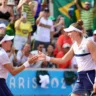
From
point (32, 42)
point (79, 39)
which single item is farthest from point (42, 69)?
point (79, 39)

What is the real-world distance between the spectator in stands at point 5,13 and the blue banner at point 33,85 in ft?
5.39

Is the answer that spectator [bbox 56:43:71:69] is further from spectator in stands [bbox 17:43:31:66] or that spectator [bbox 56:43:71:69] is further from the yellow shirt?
the yellow shirt

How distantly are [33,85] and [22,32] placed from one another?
1582 millimetres

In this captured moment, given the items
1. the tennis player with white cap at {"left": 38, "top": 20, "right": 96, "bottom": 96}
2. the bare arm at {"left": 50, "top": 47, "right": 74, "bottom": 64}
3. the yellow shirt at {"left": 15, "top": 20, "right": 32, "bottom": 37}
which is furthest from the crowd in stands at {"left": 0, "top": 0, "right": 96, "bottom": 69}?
the tennis player with white cap at {"left": 38, "top": 20, "right": 96, "bottom": 96}

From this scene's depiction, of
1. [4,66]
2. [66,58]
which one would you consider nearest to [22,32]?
[66,58]

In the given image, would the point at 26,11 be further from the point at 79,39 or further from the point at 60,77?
the point at 79,39

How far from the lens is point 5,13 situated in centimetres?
1338

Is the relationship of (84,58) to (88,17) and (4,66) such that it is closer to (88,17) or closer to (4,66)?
(4,66)

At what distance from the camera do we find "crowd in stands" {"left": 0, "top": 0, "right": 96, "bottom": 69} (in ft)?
43.5

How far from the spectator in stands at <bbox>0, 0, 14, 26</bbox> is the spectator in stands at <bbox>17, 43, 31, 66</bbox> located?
3.11 feet

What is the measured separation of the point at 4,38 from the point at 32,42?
5282 millimetres

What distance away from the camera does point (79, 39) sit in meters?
9.03

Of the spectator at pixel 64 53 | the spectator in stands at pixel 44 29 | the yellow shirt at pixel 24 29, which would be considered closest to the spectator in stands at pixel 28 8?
the spectator in stands at pixel 44 29

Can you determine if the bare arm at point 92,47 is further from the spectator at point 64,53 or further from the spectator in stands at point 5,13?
the spectator in stands at point 5,13
